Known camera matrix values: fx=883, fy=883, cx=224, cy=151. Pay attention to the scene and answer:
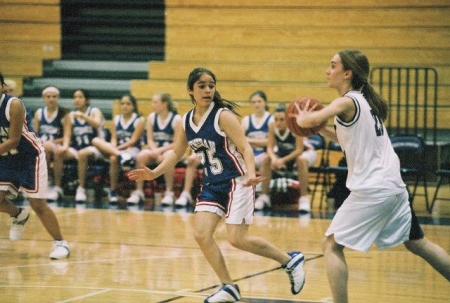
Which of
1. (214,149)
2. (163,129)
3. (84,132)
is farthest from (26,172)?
(84,132)

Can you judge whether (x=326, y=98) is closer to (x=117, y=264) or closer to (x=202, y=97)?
(x=117, y=264)

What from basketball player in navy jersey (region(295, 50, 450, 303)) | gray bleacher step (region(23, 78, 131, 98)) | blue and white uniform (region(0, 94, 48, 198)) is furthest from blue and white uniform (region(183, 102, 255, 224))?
gray bleacher step (region(23, 78, 131, 98))

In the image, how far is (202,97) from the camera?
5.43 m

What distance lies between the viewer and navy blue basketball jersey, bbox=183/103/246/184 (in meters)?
5.42

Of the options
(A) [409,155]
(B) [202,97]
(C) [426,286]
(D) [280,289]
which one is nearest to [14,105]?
(B) [202,97]

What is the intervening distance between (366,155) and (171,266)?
2656 millimetres

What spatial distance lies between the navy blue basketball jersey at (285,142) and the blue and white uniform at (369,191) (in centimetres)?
589

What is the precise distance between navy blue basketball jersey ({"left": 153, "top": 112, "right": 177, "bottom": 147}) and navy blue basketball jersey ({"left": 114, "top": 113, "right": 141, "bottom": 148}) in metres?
0.34

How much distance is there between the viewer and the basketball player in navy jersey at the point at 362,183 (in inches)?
176

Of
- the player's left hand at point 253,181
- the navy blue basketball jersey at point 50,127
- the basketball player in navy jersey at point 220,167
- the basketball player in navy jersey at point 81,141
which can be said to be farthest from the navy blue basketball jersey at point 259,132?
the player's left hand at point 253,181

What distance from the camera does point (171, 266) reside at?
6781mm

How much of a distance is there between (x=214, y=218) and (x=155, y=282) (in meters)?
1.02

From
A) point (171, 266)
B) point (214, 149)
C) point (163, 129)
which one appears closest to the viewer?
point (214, 149)

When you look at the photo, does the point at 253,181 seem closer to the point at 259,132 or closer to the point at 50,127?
the point at 259,132
